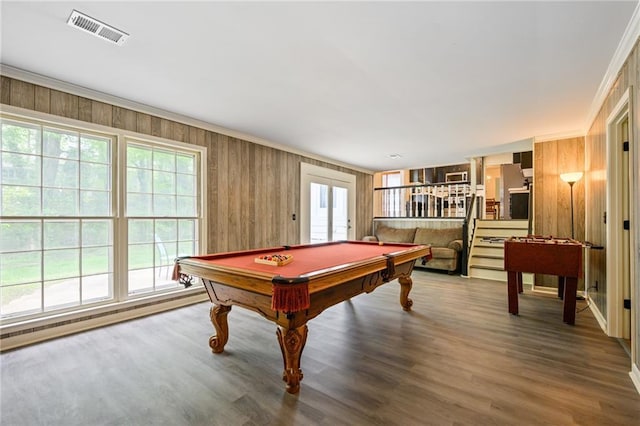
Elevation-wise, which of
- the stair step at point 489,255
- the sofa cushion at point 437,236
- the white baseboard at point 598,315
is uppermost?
the sofa cushion at point 437,236

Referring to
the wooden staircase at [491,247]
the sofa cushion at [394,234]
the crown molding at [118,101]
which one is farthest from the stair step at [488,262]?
the crown molding at [118,101]

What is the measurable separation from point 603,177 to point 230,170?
14.7ft

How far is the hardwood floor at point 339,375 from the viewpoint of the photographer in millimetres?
1686

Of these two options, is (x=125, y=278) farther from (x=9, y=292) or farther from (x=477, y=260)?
(x=477, y=260)

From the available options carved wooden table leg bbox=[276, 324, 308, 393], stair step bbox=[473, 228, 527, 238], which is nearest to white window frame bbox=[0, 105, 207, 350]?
carved wooden table leg bbox=[276, 324, 308, 393]

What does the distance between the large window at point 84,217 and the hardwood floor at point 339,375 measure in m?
0.51

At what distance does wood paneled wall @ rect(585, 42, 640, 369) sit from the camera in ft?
6.59

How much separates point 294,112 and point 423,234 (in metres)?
4.44

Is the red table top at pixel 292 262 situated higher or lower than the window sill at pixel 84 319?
higher

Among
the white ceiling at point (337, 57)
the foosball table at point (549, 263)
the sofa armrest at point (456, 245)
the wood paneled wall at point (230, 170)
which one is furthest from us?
the sofa armrest at point (456, 245)

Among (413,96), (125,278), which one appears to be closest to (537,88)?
(413,96)

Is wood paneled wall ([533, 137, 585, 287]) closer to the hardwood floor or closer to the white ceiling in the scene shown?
the white ceiling

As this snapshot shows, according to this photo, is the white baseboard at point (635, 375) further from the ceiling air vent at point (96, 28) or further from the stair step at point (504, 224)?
the stair step at point (504, 224)

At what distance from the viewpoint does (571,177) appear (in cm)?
Result: 400
